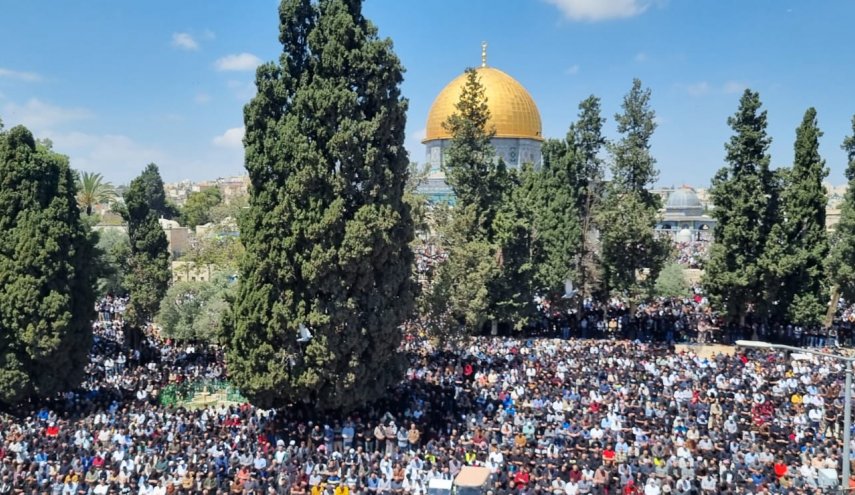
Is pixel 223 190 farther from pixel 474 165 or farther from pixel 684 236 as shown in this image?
pixel 474 165

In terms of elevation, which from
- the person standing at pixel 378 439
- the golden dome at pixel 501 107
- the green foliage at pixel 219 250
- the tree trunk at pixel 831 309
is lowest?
the person standing at pixel 378 439

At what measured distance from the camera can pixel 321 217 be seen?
16844 mm

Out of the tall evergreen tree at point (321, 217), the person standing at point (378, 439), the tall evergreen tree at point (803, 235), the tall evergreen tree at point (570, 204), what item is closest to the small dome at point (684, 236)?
the tall evergreen tree at point (570, 204)

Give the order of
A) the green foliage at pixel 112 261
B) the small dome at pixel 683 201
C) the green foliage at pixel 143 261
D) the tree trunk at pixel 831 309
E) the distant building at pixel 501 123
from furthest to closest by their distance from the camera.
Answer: the small dome at pixel 683 201, the distant building at pixel 501 123, the tree trunk at pixel 831 309, the green foliage at pixel 143 261, the green foliage at pixel 112 261

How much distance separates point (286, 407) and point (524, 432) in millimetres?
6270

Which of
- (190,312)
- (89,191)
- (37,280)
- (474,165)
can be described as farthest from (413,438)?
(89,191)

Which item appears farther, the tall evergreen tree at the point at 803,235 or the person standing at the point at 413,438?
the tall evergreen tree at the point at 803,235

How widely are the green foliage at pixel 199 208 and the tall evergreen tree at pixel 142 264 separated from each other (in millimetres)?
48044

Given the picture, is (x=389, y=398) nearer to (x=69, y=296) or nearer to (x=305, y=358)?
(x=305, y=358)

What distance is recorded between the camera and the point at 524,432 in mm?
17453

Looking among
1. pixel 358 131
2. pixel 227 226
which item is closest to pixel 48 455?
pixel 358 131

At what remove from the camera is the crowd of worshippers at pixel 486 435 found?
15023 millimetres

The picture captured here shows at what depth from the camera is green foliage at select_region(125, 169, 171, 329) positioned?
27625 mm

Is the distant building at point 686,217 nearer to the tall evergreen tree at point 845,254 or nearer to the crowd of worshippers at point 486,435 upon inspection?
the tall evergreen tree at point 845,254
